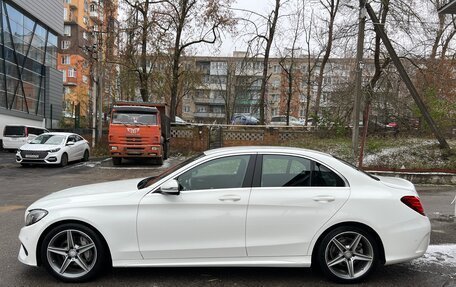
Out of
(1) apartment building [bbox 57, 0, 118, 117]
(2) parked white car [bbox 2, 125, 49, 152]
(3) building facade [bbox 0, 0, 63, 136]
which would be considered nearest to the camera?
(2) parked white car [bbox 2, 125, 49, 152]

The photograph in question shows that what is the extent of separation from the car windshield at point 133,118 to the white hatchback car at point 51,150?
2696mm

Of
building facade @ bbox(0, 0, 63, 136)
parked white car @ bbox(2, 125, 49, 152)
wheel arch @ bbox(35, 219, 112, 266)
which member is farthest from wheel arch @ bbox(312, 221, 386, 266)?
building facade @ bbox(0, 0, 63, 136)

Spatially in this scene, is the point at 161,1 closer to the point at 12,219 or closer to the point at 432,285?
the point at 12,219

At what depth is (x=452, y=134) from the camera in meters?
19.8

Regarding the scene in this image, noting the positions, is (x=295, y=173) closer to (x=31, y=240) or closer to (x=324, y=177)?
(x=324, y=177)

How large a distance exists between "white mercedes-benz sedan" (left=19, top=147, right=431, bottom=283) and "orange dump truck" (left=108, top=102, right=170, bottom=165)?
544 inches

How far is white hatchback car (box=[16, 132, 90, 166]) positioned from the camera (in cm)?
1781

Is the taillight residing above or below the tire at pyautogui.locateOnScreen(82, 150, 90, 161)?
above

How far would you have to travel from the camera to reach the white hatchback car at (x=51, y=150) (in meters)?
17.8

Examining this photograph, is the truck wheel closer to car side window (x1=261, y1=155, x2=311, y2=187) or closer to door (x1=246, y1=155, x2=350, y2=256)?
car side window (x1=261, y1=155, x2=311, y2=187)

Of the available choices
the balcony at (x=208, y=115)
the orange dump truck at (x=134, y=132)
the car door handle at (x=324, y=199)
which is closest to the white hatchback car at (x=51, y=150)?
the orange dump truck at (x=134, y=132)

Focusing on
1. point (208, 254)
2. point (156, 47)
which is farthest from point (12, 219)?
point (156, 47)

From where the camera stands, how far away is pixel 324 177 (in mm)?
4656

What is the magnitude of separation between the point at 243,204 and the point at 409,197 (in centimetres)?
188
